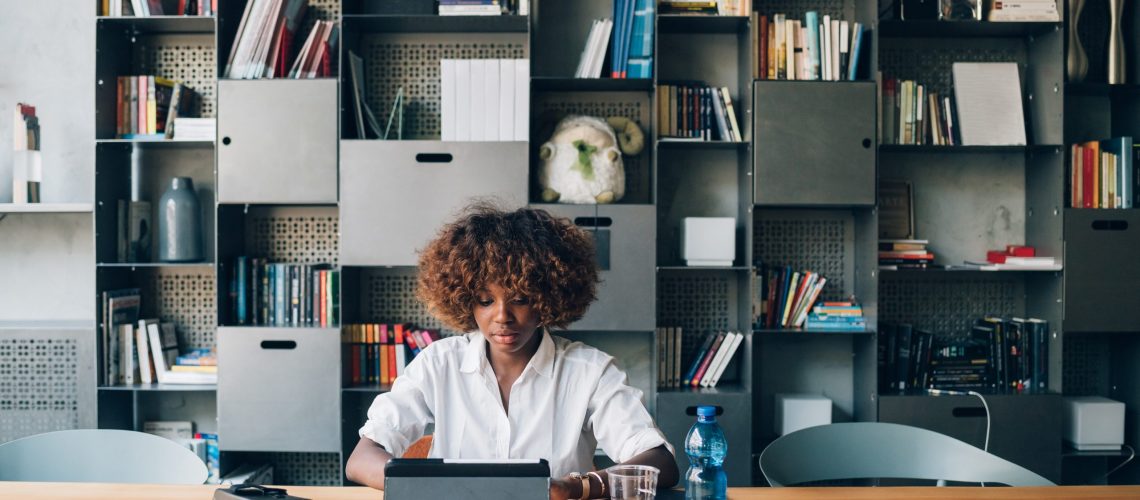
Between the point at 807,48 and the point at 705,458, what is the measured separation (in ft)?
6.84

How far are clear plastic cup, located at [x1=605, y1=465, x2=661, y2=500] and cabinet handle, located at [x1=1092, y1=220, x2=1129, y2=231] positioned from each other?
254cm

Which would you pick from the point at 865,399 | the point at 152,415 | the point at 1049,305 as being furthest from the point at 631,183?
the point at 152,415

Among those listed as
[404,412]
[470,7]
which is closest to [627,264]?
[470,7]

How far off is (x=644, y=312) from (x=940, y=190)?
134cm

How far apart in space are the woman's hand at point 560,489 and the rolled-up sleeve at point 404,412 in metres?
0.43

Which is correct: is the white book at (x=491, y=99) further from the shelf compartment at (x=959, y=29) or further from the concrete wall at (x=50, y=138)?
the concrete wall at (x=50, y=138)

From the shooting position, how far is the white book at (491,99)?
9.94ft

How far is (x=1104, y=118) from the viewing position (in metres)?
3.38

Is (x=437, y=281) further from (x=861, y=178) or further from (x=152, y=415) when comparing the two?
(x=152, y=415)

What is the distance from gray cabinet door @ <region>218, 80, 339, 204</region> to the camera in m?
3.02

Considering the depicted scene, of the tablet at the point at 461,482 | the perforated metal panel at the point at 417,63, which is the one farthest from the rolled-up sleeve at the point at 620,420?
the perforated metal panel at the point at 417,63

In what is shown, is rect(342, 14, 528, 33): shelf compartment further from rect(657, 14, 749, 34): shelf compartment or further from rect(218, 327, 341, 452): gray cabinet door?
rect(218, 327, 341, 452): gray cabinet door

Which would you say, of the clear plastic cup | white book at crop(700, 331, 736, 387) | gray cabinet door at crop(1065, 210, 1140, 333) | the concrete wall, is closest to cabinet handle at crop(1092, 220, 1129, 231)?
gray cabinet door at crop(1065, 210, 1140, 333)

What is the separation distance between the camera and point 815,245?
132 inches
